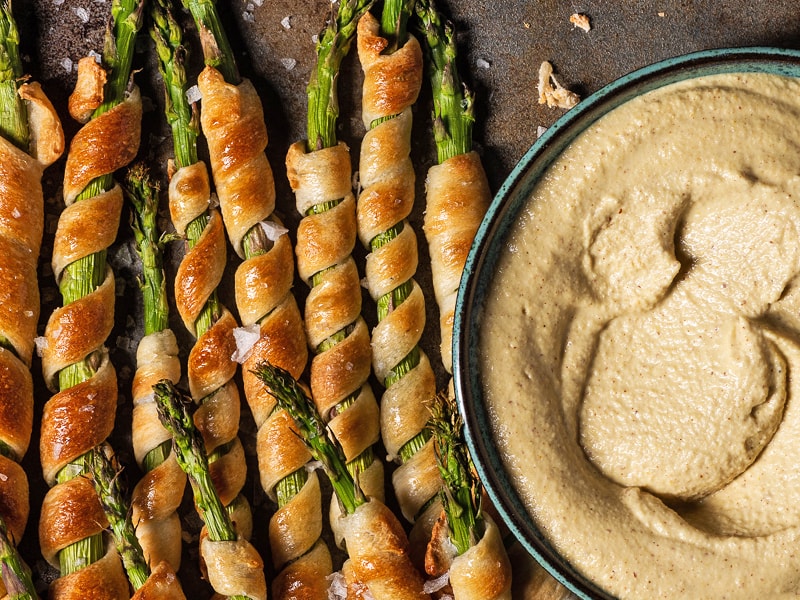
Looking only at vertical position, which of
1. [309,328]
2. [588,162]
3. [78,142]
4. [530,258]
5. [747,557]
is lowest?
[747,557]

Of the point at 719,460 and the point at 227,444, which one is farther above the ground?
the point at 227,444

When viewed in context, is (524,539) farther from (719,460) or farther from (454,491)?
(719,460)

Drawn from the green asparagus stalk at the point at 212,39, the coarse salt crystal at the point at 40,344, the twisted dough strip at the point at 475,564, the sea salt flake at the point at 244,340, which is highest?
the green asparagus stalk at the point at 212,39

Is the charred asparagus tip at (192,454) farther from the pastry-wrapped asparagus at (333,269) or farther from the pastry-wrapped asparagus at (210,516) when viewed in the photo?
the pastry-wrapped asparagus at (333,269)

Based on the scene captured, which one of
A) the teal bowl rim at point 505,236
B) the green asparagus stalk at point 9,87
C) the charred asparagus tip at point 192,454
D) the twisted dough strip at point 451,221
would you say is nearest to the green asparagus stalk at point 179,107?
the charred asparagus tip at point 192,454

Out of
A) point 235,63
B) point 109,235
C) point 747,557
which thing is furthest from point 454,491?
point 235,63

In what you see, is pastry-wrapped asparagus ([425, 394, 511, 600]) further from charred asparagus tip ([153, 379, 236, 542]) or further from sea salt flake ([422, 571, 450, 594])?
charred asparagus tip ([153, 379, 236, 542])

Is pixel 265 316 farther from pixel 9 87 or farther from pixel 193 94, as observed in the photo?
pixel 9 87
